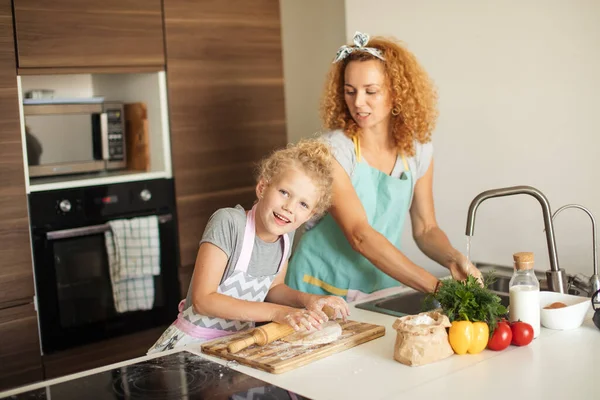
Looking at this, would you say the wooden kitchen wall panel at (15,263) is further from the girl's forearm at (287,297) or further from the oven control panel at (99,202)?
the girl's forearm at (287,297)

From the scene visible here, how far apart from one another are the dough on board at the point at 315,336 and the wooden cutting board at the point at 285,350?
12 mm

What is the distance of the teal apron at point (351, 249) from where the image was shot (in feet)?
7.82

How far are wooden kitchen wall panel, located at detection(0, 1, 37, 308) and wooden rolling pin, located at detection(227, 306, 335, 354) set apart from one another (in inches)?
57.4

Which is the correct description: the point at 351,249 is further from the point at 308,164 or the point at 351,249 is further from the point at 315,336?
the point at 315,336

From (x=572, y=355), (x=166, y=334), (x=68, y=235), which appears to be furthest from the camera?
(x=68, y=235)

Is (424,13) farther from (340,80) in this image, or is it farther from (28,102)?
(28,102)

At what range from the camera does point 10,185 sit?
2.80 m

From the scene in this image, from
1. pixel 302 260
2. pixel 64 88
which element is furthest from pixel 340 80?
pixel 64 88

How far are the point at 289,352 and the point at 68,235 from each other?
5.28ft

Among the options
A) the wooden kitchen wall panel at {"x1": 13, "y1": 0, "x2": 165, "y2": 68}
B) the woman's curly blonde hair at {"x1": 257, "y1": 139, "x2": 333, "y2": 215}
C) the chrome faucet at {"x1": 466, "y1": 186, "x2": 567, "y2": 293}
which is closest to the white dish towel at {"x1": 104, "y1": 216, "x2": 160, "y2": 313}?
the wooden kitchen wall panel at {"x1": 13, "y1": 0, "x2": 165, "y2": 68}

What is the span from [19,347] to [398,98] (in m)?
1.68

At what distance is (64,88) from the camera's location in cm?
345

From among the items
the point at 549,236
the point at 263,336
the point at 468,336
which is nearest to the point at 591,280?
the point at 549,236

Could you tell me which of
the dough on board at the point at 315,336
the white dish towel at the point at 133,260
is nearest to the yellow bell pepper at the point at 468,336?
the dough on board at the point at 315,336
